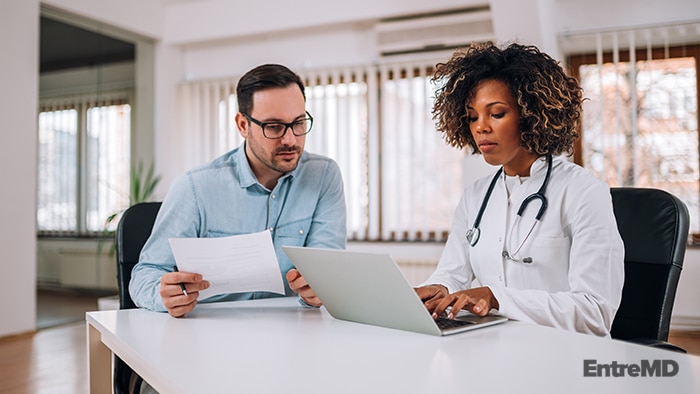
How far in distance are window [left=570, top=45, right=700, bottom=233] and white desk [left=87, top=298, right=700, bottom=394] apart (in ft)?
13.3

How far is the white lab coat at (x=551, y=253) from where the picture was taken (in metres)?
1.35

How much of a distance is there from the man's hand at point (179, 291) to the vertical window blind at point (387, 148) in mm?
3707

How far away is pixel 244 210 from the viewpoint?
190 cm

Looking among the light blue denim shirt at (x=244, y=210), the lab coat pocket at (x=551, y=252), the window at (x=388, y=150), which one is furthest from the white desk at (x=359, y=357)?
the window at (x=388, y=150)

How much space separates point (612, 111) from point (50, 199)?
4635mm

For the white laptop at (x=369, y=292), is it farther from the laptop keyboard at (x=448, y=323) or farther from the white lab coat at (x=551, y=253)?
the white lab coat at (x=551, y=253)

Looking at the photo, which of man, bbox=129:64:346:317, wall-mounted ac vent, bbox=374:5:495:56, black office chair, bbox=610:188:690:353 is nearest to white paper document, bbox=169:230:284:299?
man, bbox=129:64:346:317

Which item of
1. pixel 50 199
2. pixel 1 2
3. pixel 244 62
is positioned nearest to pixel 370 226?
pixel 244 62

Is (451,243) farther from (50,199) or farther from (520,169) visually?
(50,199)

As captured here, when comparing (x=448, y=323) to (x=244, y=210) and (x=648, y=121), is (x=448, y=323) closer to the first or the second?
(x=244, y=210)

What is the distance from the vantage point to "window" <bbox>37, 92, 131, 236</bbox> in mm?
4910

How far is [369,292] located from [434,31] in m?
4.15

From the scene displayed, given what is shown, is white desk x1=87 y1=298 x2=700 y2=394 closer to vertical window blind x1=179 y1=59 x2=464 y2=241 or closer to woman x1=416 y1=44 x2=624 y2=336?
woman x1=416 y1=44 x2=624 y2=336

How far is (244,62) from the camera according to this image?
587 cm
